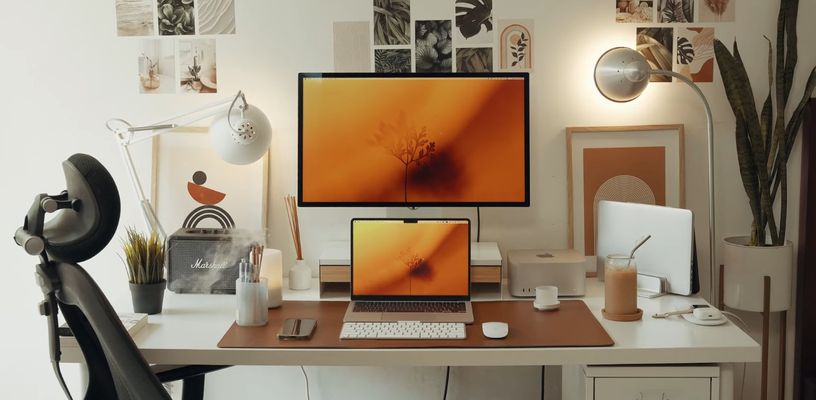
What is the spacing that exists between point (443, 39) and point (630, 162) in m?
0.67

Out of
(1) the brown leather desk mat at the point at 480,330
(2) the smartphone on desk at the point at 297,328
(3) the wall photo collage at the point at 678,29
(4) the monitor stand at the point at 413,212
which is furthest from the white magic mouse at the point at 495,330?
(3) the wall photo collage at the point at 678,29

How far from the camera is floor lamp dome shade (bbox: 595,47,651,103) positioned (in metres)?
2.39

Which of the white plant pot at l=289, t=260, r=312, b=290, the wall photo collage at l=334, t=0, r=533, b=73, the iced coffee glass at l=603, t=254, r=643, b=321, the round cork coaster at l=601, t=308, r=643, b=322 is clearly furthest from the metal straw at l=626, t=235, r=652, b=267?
the white plant pot at l=289, t=260, r=312, b=290

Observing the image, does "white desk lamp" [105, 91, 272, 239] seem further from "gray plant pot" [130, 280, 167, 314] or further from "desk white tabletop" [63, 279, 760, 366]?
"desk white tabletop" [63, 279, 760, 366]

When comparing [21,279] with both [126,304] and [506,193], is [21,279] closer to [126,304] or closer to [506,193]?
[126,304]

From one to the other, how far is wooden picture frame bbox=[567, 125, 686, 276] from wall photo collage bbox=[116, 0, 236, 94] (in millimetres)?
1110

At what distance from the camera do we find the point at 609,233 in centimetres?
249

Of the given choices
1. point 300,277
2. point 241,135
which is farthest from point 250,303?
point 241,135

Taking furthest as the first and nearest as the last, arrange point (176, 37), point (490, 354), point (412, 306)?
point (176, 37) < point (412, 306) < point (490, 354)

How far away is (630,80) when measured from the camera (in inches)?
94.3

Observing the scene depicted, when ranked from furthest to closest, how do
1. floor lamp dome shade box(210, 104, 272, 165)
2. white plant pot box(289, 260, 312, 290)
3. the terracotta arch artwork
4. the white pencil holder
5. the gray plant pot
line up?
the terracotta arch artwork, white plant pot box(289, 260, 312, 290), floor lamp dome shade box(210, 104, 272, 165), the gray plant pot, the white pencil holder

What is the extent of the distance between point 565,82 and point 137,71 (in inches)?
51.5

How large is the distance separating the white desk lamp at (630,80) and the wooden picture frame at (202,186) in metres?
1.04

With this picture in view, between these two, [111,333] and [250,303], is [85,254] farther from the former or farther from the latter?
[250,303]
